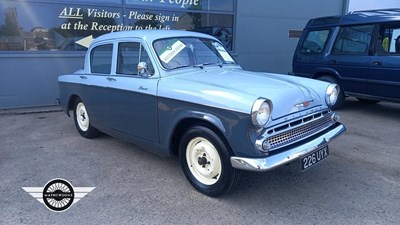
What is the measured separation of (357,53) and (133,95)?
485cm

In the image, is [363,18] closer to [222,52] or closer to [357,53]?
[357,53]

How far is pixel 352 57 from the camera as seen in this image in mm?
6898

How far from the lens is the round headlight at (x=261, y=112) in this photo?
2.96 metres

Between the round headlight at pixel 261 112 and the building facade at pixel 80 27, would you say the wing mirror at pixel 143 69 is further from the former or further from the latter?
the building facade at pixel 80 27

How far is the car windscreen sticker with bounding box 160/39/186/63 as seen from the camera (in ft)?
13.3

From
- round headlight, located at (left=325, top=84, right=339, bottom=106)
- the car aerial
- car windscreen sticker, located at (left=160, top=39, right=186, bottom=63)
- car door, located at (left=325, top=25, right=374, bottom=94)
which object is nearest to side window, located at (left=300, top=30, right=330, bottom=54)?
the car aerial

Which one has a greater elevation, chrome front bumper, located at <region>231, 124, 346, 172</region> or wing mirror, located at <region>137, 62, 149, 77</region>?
wing mirror, located at <region>137, 62, 149, 77</region>

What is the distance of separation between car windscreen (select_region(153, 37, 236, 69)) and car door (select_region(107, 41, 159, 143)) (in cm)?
20

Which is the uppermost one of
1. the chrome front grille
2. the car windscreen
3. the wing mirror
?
the car windscreen

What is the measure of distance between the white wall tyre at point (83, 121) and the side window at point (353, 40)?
16.7 ft

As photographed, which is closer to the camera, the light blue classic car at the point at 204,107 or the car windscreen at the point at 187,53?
the light blue classic car at the point at 204,107

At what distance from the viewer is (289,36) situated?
10.7 m

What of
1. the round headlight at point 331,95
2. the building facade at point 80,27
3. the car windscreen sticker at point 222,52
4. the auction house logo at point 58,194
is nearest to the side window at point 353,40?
the building facade at point 80,27

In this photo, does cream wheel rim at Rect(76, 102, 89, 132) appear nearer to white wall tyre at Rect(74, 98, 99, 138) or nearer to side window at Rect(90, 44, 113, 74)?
white wall tyre at Rect(74, 98, 99, 138)
